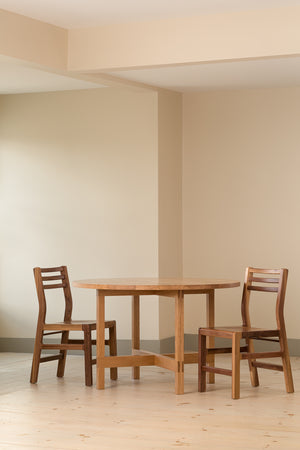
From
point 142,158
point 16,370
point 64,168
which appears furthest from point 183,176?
point 16,370

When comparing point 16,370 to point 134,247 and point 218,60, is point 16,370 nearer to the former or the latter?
point 134,247

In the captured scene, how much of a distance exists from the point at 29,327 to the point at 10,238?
0.94 metres

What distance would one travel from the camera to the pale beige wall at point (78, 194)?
26.0 ft

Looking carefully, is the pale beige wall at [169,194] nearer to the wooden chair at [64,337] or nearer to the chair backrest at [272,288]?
the wooden chair at [64,337]

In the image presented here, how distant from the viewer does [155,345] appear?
311 inches

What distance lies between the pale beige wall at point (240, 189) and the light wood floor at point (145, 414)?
4.67 ft

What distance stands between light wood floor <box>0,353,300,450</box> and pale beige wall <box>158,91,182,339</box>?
1.27 m

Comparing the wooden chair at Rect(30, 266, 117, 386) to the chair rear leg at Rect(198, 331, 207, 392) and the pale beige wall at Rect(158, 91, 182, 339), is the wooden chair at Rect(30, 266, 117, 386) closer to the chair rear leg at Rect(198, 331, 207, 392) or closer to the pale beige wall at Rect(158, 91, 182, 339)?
the chair rear leg at Rect(198, 331, 207, 392)

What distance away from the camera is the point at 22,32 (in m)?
6.11

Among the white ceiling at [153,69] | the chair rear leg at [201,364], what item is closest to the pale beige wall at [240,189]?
the white ceiling at [153,69]

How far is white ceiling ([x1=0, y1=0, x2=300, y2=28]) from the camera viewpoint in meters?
5.71

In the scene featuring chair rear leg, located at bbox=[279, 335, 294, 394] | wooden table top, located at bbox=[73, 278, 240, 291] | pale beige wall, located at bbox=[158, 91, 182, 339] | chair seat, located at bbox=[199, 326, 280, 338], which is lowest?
chair rear leg, located at bbox=[279, 335, 294, 394]

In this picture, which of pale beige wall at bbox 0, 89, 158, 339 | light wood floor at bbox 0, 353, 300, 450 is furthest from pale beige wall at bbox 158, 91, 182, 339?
light wood floor at bbox 0, 353, 300, 450

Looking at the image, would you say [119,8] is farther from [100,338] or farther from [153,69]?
[100,338]
